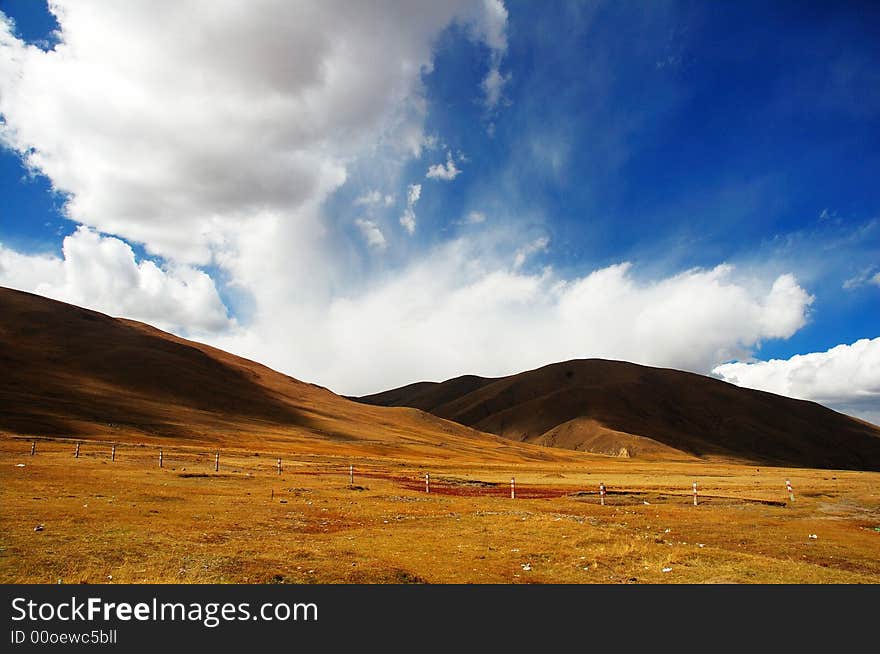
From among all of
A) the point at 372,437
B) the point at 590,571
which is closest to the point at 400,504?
the point at 590,571

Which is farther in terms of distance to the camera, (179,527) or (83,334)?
(83,334)

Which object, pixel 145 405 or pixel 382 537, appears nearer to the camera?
pixel 382 537

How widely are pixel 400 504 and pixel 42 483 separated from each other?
21.3m

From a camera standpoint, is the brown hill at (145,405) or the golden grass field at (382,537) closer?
the golden grass field at (382,537)

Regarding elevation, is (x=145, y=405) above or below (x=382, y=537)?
above

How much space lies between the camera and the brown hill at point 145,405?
113 metres

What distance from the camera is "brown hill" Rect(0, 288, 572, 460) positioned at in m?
113

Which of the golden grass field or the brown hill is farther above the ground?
the brown hill

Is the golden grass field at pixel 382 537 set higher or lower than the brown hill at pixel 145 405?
lower

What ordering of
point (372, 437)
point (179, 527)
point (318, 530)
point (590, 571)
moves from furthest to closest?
point (372, 437) → point (318, 530) → point (179, 527) → point (590, 571)

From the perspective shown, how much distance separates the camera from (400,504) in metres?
33.6

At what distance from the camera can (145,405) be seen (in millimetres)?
140875

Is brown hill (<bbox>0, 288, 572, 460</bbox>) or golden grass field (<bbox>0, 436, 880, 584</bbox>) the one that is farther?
brown hill (<bbox>0, 288, 572, 460</bbox>)
